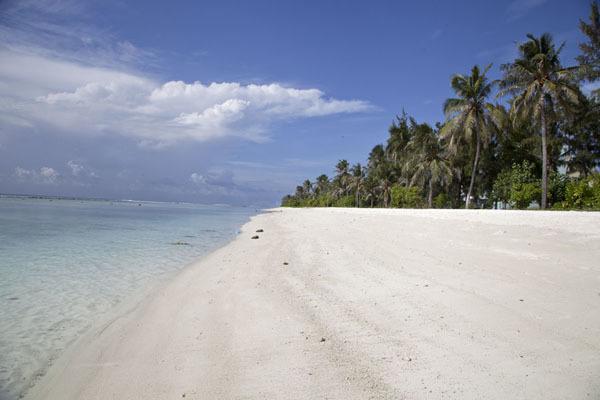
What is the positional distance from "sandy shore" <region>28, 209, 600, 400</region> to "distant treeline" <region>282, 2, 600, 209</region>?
55.8 feet

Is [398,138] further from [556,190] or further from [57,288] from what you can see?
[57,288]

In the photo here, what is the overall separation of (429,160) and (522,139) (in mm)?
9457

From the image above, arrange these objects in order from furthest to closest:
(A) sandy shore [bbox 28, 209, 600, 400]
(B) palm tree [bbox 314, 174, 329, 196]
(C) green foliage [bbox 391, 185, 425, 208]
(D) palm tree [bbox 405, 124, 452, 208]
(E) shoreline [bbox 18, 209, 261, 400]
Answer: (B) palm tree [bbox 314, 174, 329, 196] < (C) green foliage [bbox 391, 185, 425, 208] < (D) palm tree [bbox 405, 124, 452, 208] < (E) shoreline [bbox 18, 209, 261, 400] < (A) sandy shore [bbox 28, 209, 600, 400]

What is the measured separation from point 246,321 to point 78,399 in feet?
6.57

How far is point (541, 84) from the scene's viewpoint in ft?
76.4

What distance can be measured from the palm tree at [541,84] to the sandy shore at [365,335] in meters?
20.3

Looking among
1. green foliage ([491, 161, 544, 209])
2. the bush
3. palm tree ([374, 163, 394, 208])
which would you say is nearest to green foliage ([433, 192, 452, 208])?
green foliage ([491, 161, 544, 209])

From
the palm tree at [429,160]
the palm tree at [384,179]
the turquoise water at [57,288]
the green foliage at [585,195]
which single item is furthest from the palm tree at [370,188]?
the turquoise water at [57,288]

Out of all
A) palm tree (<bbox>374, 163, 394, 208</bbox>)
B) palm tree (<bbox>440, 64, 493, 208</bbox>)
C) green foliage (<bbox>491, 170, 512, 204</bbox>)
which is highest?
palm tree (<bbox>440, 64, 493, 208</bbox>)

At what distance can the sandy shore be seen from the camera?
9.61 feet

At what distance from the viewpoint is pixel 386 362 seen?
3211mm

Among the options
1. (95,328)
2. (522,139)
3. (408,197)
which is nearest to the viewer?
(95,328)

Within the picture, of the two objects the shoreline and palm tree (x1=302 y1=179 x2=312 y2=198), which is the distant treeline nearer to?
the shoreline

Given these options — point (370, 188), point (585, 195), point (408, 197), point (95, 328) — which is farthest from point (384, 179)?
point (95, 328)
